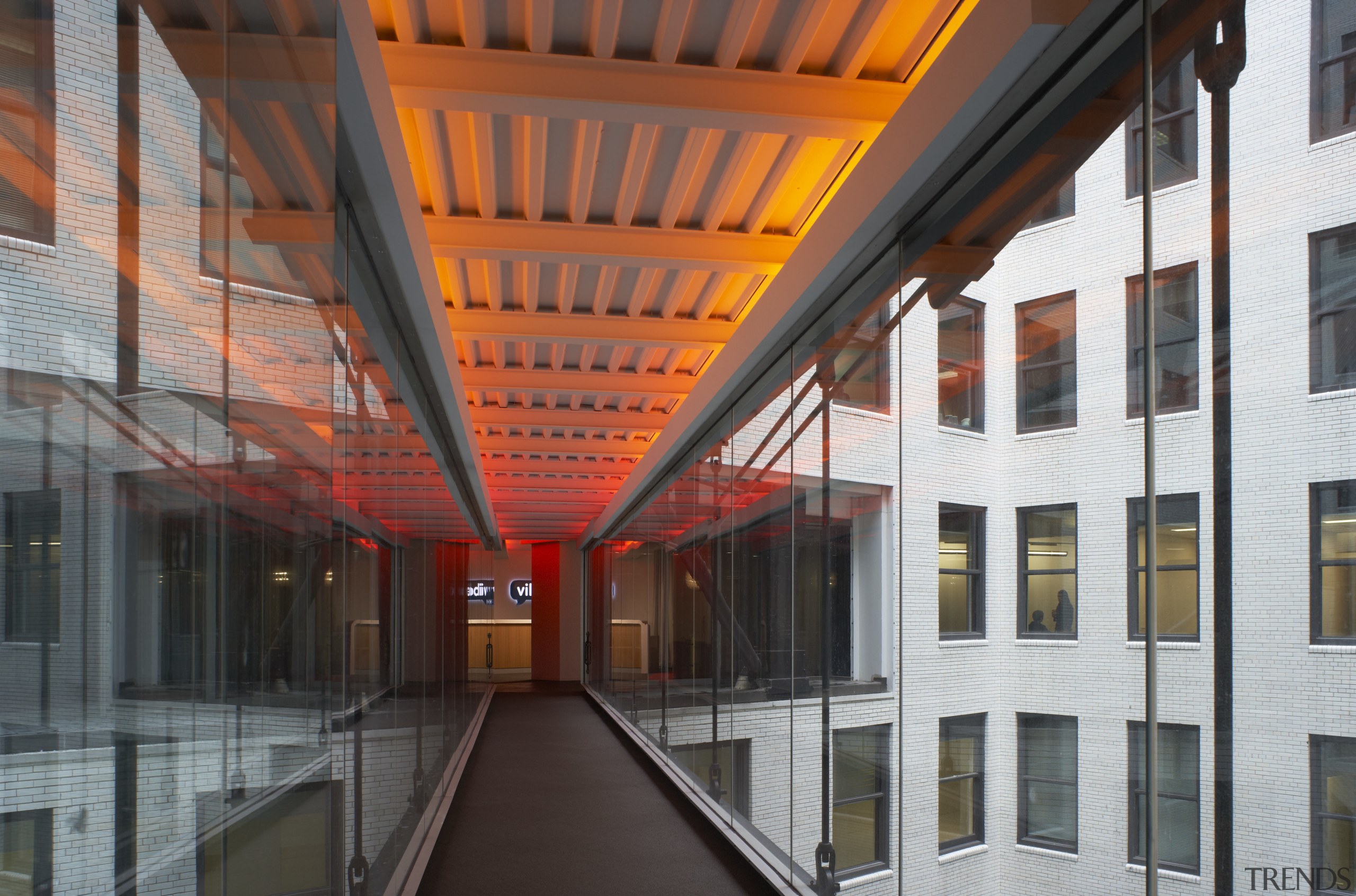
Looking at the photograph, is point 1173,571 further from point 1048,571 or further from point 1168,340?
point 1048,571

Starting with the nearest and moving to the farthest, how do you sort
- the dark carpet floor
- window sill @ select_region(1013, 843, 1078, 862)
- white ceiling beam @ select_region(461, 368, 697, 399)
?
window sill @ select_region(1013, 843, 1078, 862) → the dark carpet floor → white ceiling beam @ select_region(461, 368, 697, 399)

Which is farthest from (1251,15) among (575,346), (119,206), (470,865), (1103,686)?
(575,346)

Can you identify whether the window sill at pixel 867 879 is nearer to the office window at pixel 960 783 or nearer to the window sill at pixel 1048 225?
the office window at pixel 960 783

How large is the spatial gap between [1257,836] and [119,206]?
196 cm

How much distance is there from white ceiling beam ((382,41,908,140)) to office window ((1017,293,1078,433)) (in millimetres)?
1390

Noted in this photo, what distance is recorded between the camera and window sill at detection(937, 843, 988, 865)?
2988 mm

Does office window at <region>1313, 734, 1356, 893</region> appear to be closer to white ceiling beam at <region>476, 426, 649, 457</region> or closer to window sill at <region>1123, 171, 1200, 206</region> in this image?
window sill at <region>1123, 171, 1200, 206</region>

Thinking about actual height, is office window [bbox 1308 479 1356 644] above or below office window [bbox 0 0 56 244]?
below

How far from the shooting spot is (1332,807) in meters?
1.62

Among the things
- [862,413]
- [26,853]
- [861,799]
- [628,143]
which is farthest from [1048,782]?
[628,143]

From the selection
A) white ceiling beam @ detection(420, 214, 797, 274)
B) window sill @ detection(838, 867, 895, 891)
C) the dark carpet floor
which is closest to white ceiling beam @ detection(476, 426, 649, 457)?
the dark carpet floor

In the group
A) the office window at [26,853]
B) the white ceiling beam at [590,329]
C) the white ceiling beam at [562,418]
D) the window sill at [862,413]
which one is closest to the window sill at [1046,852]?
the window sill at [862,413]

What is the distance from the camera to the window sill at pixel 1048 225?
8.73 feet

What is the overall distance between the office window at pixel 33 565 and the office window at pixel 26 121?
22 cm
